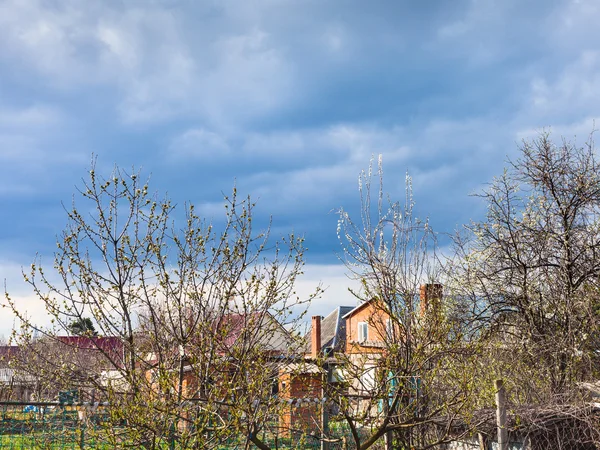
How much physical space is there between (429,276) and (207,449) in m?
4.12

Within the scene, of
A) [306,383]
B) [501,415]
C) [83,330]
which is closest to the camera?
[83,330]

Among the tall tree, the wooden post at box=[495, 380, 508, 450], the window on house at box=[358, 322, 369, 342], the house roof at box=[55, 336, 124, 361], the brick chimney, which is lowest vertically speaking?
the wooden post at box=[495, 380, 508, 450]

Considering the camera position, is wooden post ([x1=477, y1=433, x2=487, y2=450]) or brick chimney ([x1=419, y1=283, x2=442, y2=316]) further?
brick chimney ([x1=419, y1=283, x2=442, y2=316])

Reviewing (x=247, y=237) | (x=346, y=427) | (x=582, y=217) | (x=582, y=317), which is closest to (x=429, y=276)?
(x=346, y=427)

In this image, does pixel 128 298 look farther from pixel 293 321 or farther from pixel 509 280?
pixel 509 280

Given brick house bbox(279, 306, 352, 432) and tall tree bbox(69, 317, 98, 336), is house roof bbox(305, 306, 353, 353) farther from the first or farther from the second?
tall tree bbox(69, 317, 98, 336)

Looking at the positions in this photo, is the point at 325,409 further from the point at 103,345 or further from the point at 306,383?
the point at 103,345

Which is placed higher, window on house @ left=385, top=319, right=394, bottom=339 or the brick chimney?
the brick chimney

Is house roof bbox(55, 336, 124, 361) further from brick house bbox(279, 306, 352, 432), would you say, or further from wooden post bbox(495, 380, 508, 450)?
wooden post bbox(495, 380, 508, 450)

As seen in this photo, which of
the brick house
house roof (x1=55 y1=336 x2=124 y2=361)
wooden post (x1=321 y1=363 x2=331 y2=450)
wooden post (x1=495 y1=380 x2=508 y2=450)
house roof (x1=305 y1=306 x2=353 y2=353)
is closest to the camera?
the brick house

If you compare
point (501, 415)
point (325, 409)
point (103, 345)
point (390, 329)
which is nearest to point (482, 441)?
point (501, 415)

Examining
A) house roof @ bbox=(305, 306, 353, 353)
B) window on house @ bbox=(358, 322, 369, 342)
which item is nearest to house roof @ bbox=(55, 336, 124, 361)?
window on house @ bbox=(358, 322, 369, 342)

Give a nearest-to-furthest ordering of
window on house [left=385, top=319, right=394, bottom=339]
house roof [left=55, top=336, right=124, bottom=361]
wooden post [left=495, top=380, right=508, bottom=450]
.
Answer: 1. house roof [left=55, top=336, right=124, bottom=361]
2. wooden post [left=495, top=380, right=508, bottom=450]
3. window on house [left=385, top=319, right=394, bottom=339]

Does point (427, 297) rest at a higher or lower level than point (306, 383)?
higher
